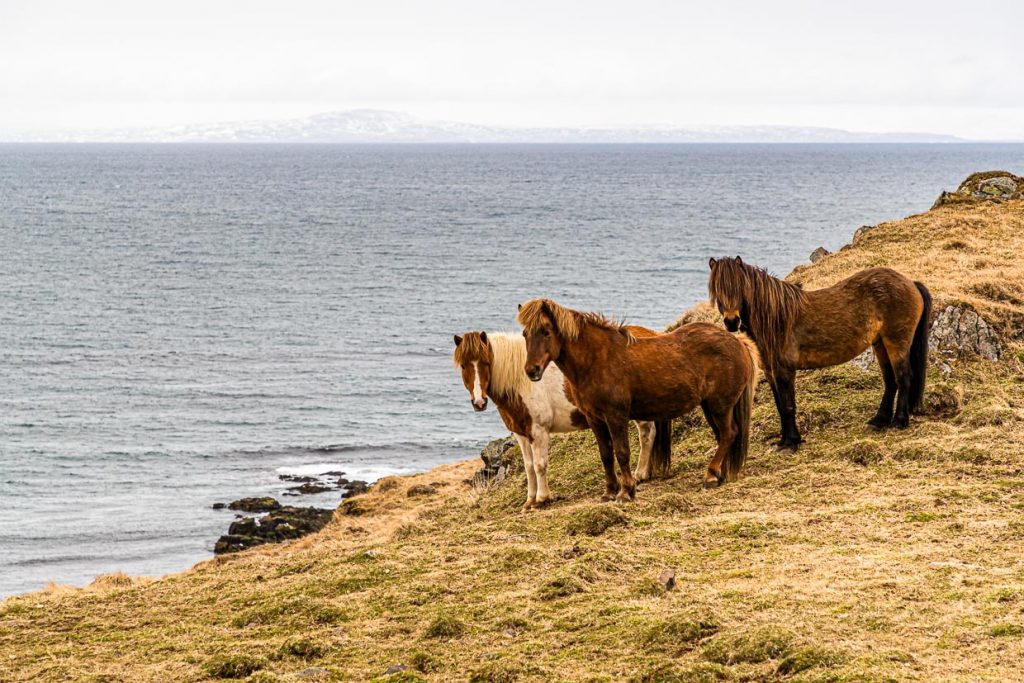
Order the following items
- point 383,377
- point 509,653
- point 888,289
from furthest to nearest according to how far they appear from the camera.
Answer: point 383,377, point 888,289, point 509,653

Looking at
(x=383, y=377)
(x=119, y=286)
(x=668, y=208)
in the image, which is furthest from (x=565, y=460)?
(x=668, y=208)

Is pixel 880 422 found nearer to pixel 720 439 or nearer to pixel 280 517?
pixel 720 439

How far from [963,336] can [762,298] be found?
16.0 feet

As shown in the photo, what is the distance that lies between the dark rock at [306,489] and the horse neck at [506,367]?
23036 millimetres

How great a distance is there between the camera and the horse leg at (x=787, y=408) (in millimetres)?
14953

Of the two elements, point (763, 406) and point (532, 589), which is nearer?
point (532, 589)

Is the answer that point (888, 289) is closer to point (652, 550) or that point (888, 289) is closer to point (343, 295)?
point (652, 550)

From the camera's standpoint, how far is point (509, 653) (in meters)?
9.20

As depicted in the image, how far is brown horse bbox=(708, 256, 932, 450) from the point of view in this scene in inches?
579

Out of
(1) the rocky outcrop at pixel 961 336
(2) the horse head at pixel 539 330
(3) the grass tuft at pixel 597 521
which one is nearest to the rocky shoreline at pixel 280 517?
(3) the grass tuft at pixel 597 521

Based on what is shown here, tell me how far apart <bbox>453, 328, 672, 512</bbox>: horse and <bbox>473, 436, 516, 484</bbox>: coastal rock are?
492 centimetres

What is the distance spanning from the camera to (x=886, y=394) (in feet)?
50.4

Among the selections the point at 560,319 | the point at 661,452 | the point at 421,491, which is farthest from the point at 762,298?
the point at 421,491

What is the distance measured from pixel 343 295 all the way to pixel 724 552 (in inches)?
2616
